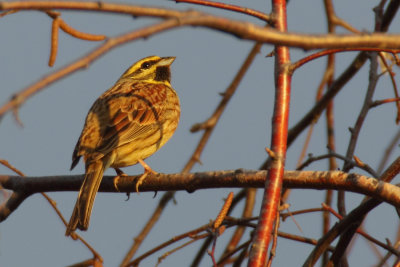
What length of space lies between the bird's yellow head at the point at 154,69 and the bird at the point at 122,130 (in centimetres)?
5

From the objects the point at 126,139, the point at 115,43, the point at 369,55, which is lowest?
the point at 126,139

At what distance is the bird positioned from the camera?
15.9 ft

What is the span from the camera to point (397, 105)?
14.7ft

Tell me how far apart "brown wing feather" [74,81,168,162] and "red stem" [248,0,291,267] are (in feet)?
8.92

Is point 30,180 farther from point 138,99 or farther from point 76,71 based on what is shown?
point 76,71

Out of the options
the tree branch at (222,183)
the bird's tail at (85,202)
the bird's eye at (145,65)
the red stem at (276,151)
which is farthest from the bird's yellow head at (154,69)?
the red stem at (276,151)

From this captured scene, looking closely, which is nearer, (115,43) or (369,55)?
(115,43)

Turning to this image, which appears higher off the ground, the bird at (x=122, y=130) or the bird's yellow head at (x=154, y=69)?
the bird's yellow head at (x=154, y=69)

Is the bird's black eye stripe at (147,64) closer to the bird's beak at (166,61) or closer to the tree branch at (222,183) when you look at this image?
the bird's beak at (166,61)

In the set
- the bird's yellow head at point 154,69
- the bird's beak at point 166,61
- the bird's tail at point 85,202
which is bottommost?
the bird's tail at point 85,202

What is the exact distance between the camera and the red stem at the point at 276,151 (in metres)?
2.30

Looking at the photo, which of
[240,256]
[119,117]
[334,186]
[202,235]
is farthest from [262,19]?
[119,117]

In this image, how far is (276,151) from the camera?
101 inches

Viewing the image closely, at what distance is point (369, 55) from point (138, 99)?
220 centimetres
